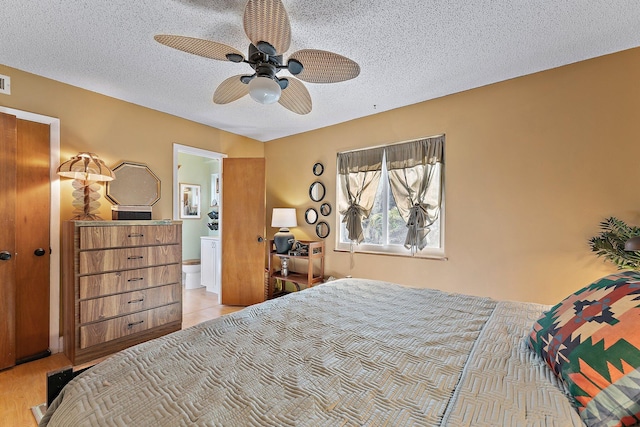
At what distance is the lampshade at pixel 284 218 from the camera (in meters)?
3.90

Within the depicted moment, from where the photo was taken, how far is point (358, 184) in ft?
11.6

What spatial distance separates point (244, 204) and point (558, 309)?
3.54 metres

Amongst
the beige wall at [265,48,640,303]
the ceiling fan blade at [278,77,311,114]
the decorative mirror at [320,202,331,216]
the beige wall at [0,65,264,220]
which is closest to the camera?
the ceiling fan blade at [278,77,311,114]

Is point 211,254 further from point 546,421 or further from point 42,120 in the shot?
point 546,421

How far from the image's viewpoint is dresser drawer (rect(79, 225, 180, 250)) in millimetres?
2361

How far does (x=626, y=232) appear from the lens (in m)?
1.91

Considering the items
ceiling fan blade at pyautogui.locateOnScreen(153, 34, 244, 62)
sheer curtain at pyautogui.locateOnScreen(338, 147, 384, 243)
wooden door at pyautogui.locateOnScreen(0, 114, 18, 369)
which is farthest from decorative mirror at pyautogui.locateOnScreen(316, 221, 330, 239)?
wooden door at pyautogui.locateOnScreen(0, 114, 18, 369)

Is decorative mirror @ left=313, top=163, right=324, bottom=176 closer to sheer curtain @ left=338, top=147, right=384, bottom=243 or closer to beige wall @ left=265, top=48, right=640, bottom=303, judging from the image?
sheer curtain @ left=338, top=147, right=384, bottom=243

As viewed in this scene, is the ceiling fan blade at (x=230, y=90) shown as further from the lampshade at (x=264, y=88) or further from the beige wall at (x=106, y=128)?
the beige wall at (x=106, y=128)

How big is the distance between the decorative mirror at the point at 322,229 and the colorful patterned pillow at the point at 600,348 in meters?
2.88

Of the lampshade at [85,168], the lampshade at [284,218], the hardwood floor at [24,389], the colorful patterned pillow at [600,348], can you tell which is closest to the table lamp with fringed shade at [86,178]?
the lampshade at [85,168]

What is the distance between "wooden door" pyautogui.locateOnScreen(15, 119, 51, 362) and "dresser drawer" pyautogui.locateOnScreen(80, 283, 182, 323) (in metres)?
0.59

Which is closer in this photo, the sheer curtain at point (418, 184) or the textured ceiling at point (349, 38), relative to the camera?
the textured ceiling at point (349, 38)

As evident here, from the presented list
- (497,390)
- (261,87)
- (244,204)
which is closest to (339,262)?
(244,204)
